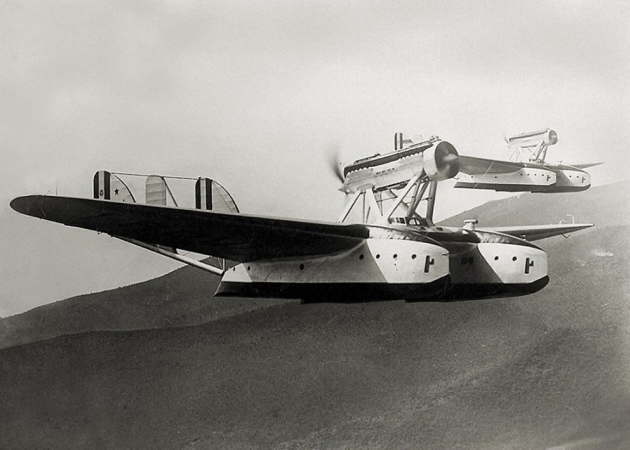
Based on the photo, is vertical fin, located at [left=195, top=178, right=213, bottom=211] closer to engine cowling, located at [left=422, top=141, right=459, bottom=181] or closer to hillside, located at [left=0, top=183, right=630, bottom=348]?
engine cowling, located at [left=422, top=141, right=459, bottom=181]

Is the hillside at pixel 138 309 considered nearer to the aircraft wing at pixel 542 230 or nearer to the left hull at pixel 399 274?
the left hull at pixel 399 274

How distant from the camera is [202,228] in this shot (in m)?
11.9

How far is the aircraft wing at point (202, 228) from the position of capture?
10.4m

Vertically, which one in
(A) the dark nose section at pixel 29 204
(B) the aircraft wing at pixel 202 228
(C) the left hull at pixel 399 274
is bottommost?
(C) the left hull at pixel 399 274

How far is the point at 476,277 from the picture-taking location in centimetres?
1449

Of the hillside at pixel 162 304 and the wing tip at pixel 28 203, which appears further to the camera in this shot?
the hillside at pixel 162 304

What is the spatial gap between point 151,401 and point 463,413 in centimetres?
1182

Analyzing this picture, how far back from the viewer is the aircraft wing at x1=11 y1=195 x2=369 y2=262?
10414 mm

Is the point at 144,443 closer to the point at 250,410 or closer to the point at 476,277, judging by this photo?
the point at 250,410

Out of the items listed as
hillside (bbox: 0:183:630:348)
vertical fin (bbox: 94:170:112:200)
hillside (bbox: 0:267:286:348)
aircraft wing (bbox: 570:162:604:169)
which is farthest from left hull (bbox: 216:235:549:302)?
hillside (bbox: 0:267:286:348)

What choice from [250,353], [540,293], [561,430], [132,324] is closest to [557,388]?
[561,430]

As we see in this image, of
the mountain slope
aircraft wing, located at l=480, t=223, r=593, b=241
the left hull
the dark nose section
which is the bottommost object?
the mountain slope

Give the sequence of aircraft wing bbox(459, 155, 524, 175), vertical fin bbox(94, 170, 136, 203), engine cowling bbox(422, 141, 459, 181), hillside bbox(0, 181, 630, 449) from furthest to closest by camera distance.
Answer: hillside bbox(0, 181, 630, 449) < aircraft wing bbox(459, 155, 524, 175) < engine cowling bbox(422, 141, 459, 181) < vertical fin bbox(94, 170, 136, 203)

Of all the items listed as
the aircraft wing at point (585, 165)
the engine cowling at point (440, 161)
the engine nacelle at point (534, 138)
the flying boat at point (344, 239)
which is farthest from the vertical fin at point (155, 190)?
the aircraft wing at point (585, 165)
